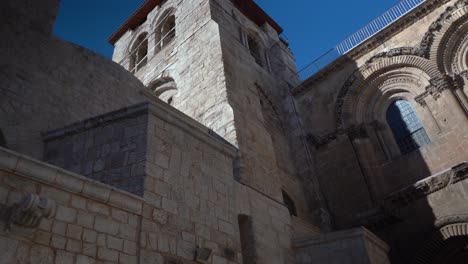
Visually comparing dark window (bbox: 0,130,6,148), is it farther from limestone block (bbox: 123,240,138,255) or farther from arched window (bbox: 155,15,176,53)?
arched window (bbox: 155,15,176,53)

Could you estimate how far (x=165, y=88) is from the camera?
12.7 m

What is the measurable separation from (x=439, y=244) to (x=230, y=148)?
4.60m

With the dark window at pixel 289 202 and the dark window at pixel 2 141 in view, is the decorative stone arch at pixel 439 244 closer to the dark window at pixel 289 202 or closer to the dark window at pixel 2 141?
the dark window at pixel 289 202

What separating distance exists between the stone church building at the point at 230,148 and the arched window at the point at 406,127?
3 centimetres

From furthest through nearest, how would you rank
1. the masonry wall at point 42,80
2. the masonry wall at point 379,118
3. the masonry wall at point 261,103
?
the masonry wall at point 379,118, the masonry wall at point 261,103, the masonry wall at point 42,80

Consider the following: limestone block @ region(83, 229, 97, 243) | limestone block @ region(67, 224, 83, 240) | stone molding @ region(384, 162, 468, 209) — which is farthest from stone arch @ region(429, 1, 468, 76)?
limestone block @ region(67, 224, 83, 240)

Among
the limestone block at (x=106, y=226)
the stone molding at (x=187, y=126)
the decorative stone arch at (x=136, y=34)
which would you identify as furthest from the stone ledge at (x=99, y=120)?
the decorative stone arch at (x=136, y=34)

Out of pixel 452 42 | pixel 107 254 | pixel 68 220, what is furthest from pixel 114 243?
pixel 452 42

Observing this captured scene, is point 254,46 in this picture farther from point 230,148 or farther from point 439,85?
point 230,148

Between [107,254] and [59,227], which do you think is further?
[107,254]

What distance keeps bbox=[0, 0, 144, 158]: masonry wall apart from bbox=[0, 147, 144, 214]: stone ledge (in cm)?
231

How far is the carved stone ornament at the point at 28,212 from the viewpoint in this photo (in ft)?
11.3

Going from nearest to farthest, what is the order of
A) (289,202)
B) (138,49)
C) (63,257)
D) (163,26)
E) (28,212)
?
(28,212), (63,257), (289,202), (163,26), (138,49)

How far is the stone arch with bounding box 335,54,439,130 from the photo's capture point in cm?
1050
